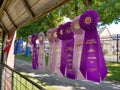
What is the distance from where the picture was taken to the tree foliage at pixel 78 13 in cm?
1122

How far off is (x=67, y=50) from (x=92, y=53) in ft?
1.41

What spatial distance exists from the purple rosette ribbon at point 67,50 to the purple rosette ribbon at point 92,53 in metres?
0.23

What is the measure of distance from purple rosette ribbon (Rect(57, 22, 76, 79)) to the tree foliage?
804 cm

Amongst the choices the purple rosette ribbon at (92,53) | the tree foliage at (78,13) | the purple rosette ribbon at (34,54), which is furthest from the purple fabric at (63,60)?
the tree foliage at (78,13)

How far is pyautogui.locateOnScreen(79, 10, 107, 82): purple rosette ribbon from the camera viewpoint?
1.78 m

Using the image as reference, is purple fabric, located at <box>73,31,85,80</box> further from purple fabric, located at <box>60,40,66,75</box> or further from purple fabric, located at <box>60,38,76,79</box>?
purple fabric, located at <box>60,40,66,75</box>

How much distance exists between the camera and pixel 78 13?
13.8 m

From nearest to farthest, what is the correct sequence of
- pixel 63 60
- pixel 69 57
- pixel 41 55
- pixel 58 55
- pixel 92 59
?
pixel 92 59
pixel 69 57
pixel 63 60
pixel 58 55
pixel 41 55

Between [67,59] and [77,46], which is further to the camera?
[67,59]

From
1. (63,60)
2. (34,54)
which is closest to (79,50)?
(63,60)

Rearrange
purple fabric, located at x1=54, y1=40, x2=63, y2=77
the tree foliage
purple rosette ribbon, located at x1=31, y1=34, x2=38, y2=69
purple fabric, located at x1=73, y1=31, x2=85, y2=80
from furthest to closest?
the tree foliage < purple rosette ribbon, located at x1=31, y1=34, x2=38, y2=69 < purple fabric, located at x1=54, y1=40, x2=63, y2=77 < purple fabric, located at x1=73, y1=31, x2=85, y2=80

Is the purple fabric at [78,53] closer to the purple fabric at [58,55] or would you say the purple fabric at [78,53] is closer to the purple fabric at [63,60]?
the purple fabric at [63,60]

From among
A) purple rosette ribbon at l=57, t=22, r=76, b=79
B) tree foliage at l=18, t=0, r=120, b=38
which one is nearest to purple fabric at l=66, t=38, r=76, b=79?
purple rosette ribbon at l=57, t=22, r=76, b=79

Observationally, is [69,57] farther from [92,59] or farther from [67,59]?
[92,59]
